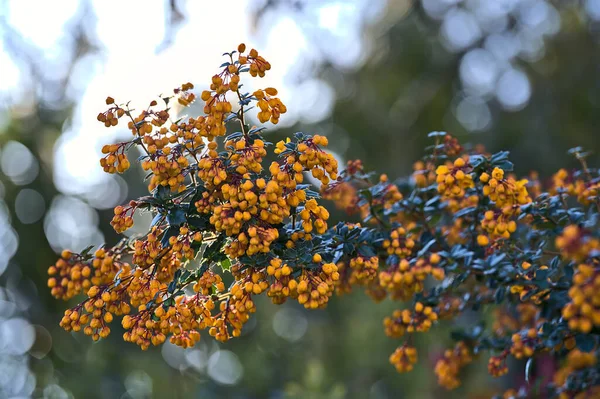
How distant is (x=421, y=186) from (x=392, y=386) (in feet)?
15.1

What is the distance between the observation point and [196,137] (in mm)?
1839

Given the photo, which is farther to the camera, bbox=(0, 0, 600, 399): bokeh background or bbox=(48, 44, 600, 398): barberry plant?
bbox=(0, 0, 600, 399): bokeh background

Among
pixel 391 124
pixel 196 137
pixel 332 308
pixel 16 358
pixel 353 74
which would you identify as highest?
pixel 353 74

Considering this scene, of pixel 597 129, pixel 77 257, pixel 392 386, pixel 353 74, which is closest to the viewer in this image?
pixel 77 257

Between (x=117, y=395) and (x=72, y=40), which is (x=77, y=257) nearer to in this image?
(x=117, y=395)

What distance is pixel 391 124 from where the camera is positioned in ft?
27.3

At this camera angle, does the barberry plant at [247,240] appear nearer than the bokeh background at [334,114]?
Yes

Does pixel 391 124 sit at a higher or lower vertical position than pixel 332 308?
higher

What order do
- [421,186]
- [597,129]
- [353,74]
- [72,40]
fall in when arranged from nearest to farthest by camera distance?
[421,186] < [597,129] < [72,40] < [353,74]

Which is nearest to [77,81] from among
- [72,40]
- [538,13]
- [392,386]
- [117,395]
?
[72,40]

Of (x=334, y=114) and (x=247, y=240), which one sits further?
(x=334, y=114)

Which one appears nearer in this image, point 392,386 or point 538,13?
point 392,386

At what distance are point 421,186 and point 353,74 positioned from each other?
659 centimetres

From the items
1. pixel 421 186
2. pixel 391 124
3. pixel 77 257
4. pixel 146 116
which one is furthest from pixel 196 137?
pixel 391 124
